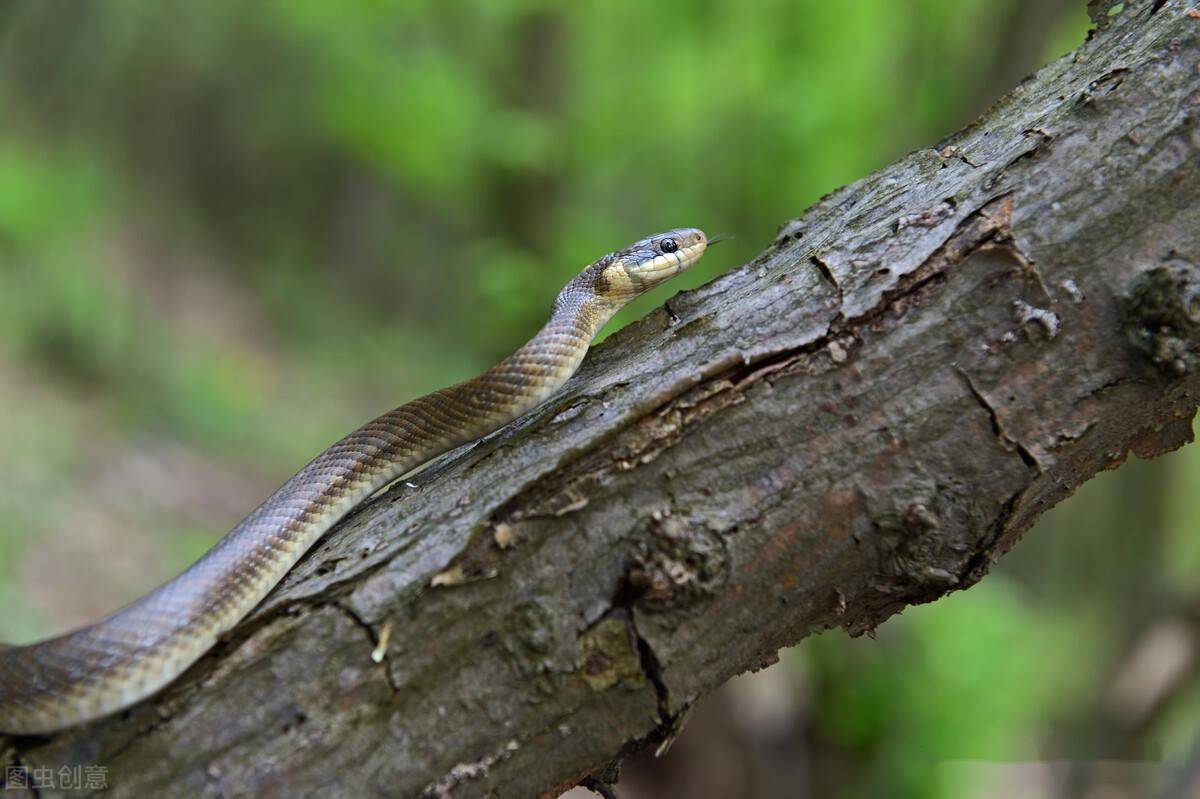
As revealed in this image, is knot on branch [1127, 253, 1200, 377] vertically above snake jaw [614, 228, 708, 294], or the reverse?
snake jaw [614, 228, 708, 294]

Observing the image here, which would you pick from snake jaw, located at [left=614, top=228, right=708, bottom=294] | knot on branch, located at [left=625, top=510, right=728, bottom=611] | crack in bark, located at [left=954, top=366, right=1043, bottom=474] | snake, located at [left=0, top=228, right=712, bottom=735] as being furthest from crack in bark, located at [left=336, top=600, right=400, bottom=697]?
snake jaw, located at [left=614, top=228, right=708, bottom=294]

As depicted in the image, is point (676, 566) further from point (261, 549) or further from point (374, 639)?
point (261, 549)

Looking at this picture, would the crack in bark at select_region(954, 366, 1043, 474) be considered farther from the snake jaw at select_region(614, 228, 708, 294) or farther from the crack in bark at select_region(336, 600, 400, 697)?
the snake jaw at select_region(614, 228, 708, 294)

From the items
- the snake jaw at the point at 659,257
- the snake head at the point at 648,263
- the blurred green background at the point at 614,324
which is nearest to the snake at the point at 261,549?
→ the snake head at the point at 648,263

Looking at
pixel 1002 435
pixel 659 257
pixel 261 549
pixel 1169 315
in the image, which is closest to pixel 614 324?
pixel 659 257

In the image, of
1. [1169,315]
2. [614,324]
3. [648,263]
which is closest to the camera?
[1169,315]

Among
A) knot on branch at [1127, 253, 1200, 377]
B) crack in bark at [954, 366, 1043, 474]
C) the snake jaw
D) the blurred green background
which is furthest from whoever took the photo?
the blurred green background
